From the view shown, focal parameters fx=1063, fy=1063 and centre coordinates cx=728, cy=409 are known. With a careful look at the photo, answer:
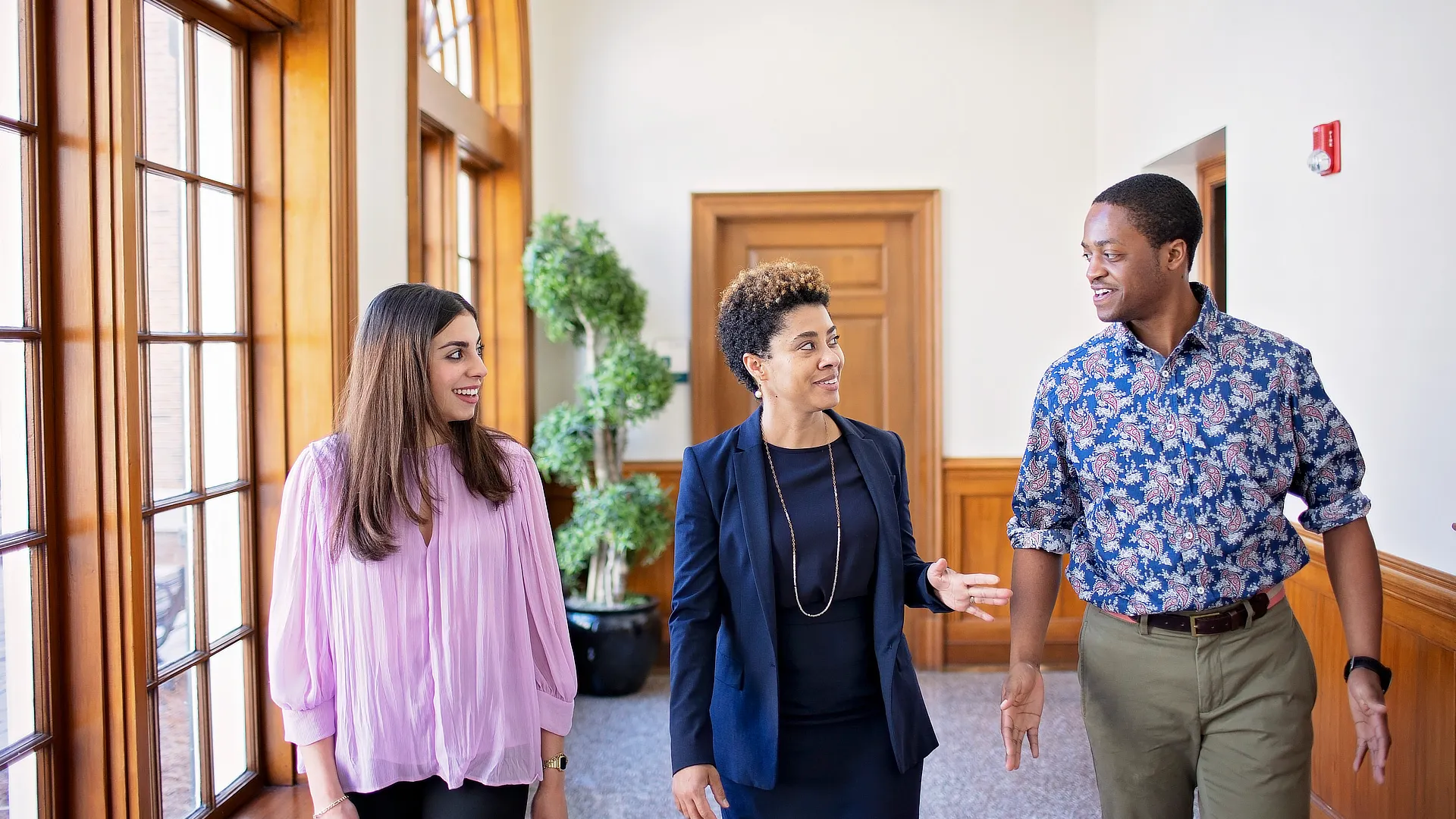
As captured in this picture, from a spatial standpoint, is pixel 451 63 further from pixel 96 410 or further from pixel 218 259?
pixel 96 410

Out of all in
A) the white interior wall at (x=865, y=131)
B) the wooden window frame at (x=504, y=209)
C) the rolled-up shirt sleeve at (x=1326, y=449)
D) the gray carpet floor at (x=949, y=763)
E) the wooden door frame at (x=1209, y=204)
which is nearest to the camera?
the rolled-up shirt sleeve at (x=1326, y=449)

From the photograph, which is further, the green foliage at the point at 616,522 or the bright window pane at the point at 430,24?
the green foliage at the point at 616,522

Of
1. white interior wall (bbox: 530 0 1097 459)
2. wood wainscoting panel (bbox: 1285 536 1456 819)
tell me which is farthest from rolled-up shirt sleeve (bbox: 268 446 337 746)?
white interior wall (bbox: 530 0 1097 459)

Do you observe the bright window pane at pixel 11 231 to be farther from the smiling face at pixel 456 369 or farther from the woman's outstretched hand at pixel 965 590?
the woman's outstretched hand at pixel 965 590

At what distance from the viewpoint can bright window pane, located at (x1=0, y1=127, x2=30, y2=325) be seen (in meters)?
1.79

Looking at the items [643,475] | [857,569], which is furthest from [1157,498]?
A: [643,475]

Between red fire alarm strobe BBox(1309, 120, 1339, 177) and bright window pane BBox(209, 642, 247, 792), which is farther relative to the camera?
red fire alarm strobe BBox(1309, 120, 1339, 177)

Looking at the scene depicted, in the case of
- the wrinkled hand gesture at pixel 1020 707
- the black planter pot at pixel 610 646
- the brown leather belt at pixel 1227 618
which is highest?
the brown leather belt at pixel 1227 618

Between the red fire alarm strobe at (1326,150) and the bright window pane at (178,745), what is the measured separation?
3.02 m

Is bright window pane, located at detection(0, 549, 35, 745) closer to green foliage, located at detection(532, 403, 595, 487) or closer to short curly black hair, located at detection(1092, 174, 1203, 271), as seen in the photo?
short curly black hair, located at detection(1092, 174, 1203, 271)

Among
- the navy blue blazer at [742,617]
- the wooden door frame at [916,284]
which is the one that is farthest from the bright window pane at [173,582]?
the wooden door frame at [916,284]

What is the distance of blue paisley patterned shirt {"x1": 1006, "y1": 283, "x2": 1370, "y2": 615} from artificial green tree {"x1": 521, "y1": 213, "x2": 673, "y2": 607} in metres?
2.53

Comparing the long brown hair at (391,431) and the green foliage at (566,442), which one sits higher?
the long brown hair at (391,431)

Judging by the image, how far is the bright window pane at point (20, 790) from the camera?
1.79 metres
